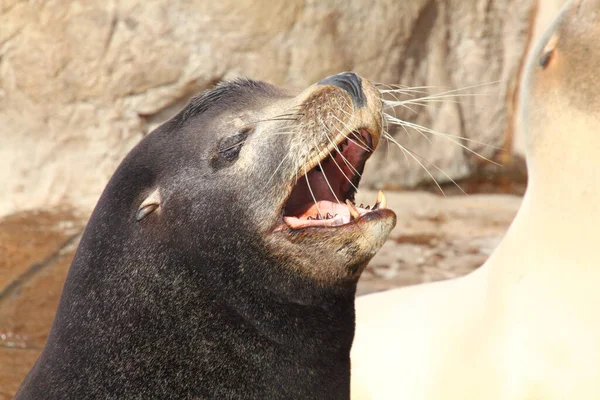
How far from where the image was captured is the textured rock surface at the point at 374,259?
5023 millimetres

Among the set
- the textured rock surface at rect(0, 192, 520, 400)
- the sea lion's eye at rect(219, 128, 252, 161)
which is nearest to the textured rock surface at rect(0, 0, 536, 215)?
the textured rock surface at rect(0, 192, 520, 400)

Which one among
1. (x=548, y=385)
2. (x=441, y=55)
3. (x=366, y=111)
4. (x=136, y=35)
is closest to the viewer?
(x=366, y=111)

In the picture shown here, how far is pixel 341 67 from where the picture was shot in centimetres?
790

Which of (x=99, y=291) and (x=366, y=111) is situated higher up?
(x=366, y=111)

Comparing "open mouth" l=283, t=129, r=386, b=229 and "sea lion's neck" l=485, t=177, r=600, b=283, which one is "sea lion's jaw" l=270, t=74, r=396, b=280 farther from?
"sea lion's neck" l=485, t=177, r=600, b=283

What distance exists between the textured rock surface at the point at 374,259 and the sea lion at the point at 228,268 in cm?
193

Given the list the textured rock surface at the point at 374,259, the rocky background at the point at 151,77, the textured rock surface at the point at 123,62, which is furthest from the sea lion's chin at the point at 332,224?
the textured rock surface at the point at 123,62

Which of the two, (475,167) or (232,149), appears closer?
(232,149)

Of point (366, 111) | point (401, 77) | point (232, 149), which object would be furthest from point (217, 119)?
point (401, 77)

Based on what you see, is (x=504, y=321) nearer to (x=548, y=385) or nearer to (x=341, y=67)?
(x=548, y=385)

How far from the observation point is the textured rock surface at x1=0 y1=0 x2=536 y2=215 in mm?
7270

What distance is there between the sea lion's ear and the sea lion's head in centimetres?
163

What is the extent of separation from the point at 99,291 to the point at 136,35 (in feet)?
16.8

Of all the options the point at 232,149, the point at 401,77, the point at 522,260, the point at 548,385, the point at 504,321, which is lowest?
the point at 548,385
